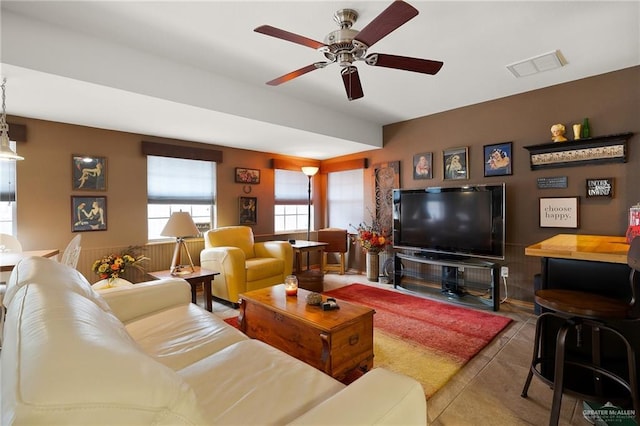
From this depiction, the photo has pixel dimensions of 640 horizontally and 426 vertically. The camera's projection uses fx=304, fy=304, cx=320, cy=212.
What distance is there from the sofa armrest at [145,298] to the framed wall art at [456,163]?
11.8 ft

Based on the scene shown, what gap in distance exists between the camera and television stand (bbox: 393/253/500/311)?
3483mm

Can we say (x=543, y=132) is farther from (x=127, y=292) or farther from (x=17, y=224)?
(x=17, y=224)

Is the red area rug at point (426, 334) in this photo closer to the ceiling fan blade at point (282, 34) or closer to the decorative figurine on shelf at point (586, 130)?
the decorative figurine on shelf at point (586, 130)

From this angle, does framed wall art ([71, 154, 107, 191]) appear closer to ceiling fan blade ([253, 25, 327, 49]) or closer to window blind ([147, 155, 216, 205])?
window blind ([147, 155, 216, 205])

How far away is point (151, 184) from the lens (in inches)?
163

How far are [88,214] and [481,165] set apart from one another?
4.89 metres

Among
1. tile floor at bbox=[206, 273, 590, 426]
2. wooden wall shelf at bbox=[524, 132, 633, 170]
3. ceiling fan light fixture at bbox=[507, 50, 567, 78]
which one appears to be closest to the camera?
tile floor at bbox=[206, 273, 590, 426]

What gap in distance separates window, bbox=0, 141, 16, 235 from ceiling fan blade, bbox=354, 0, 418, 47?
373 centimetres

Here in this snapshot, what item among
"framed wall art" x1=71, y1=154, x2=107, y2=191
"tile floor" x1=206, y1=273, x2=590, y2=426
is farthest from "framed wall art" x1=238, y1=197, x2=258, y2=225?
"tile floor" x1=206, y1=273, x2=590, y2=426

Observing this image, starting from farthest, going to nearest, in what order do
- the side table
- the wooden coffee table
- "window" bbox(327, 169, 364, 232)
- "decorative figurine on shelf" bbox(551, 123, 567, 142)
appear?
1. "window" bbox(327, 169, 364, 232)
2. "decorative figurine on shelf" bbox(551, 123, 567, 142)
3. the side table
4. the wooden coffee table

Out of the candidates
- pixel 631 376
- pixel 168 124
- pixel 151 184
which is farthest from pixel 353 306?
pixel 151 184

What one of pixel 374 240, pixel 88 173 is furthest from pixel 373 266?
pixel 88 173

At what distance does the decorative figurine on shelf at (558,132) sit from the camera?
10.6 ft

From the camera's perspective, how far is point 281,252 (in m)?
4.09
